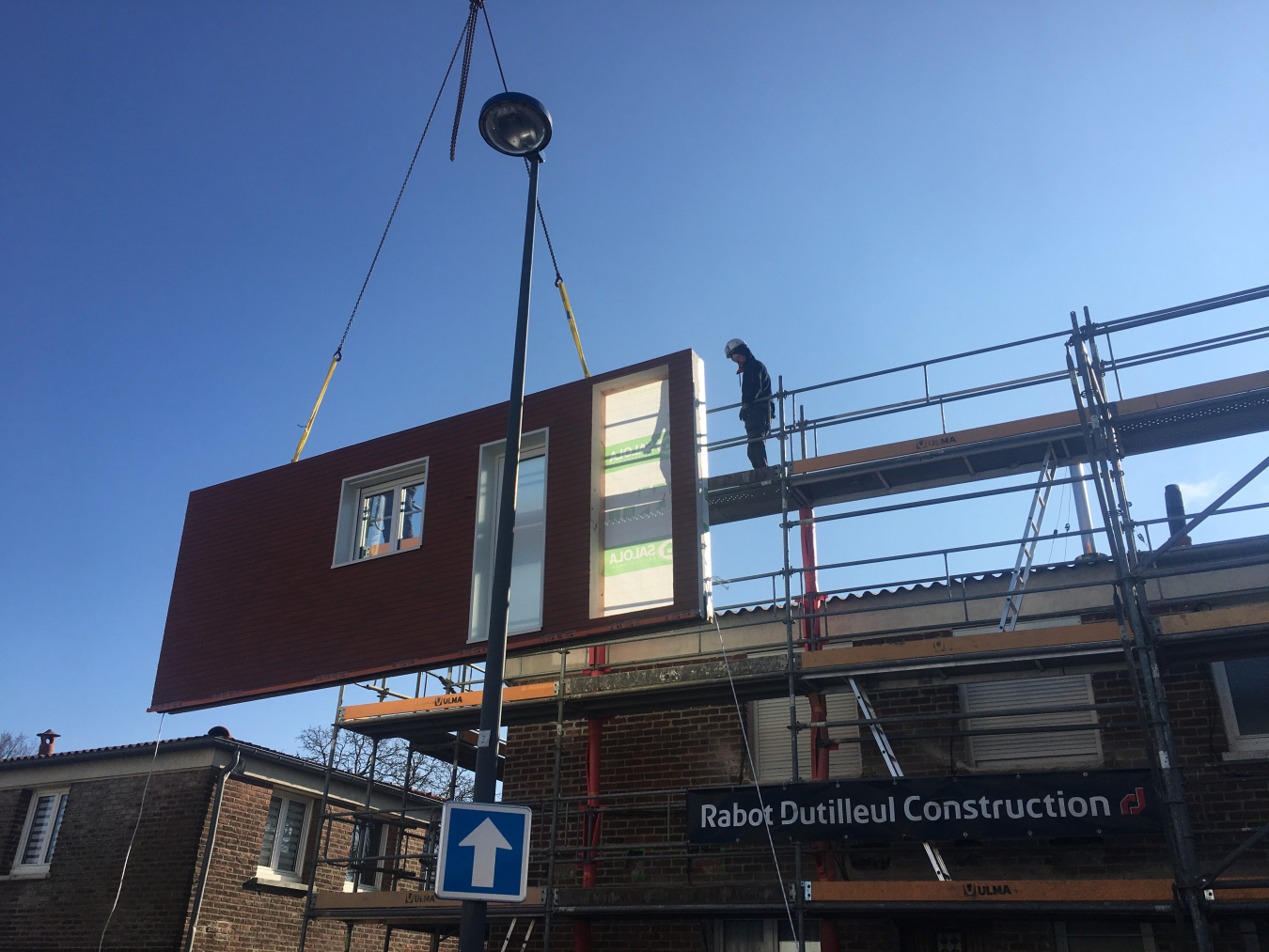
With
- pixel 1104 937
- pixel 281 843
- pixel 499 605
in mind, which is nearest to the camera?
pixel 499 605

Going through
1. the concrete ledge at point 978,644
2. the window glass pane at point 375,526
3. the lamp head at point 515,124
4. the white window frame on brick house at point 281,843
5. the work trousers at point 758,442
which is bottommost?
the white window frame on brick house at point 281,843

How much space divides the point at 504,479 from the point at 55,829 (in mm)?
15200

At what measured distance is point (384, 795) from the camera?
2061 centimetres

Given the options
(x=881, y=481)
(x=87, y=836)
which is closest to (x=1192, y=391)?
(x=881, y=481)

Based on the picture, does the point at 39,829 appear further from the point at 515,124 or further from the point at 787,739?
the point at 515,124

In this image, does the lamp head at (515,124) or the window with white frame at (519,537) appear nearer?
the lamp head at (515,124)

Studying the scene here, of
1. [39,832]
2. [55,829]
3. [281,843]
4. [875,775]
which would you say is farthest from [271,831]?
[875,775]

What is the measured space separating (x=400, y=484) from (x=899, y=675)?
6.37 meters

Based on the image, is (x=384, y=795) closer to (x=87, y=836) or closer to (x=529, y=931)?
(x=87, y=836)

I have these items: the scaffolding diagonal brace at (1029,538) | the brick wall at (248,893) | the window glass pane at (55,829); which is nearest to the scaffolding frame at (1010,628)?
the scaffolding diagonal brace at (1029,538)

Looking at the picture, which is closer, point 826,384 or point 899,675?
point 899,675

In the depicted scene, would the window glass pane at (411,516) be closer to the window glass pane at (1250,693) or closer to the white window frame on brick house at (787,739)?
the white window frame on brick house at (787,739)

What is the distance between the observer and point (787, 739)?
13289 mm

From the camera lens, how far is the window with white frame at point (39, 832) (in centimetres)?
1839
